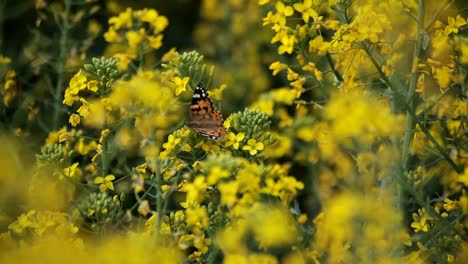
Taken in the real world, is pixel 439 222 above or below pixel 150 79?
below

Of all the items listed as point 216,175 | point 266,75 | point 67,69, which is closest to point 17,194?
point 67,69

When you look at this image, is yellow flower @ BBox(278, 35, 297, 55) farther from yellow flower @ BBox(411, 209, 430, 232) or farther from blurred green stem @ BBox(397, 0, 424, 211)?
yellow flower @ BBox(411, 209, 430, 232)

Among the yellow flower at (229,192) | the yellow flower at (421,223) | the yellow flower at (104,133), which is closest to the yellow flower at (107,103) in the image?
the yellow flower at (104,133)

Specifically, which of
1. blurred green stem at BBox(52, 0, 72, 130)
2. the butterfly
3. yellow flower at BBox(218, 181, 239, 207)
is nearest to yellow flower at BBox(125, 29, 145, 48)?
the butterfly

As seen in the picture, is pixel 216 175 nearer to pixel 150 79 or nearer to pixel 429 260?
pixel 150 79

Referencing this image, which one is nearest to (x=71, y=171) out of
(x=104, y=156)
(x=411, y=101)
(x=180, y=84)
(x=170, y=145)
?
(x=104, y=156)

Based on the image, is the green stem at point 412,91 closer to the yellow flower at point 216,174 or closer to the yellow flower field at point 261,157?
the yellow flower field at point 261,157
